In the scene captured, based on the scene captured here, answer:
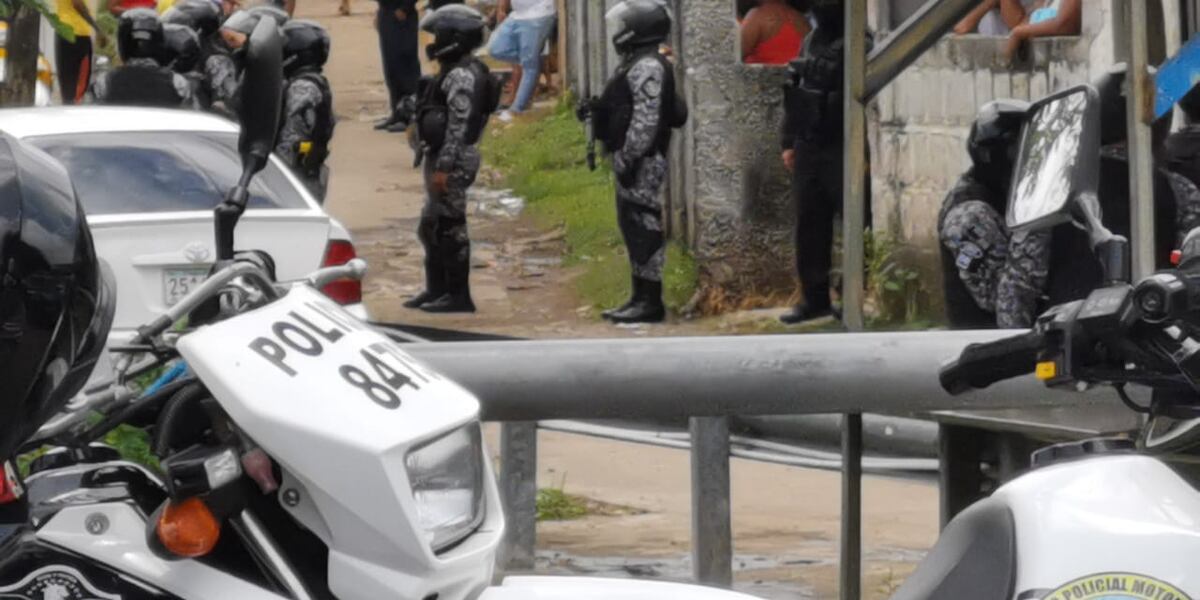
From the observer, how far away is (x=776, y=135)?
13758 mm

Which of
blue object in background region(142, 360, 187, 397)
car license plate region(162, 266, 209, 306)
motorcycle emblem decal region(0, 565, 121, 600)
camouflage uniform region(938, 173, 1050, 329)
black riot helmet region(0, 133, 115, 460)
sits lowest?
car license plate region(162, 266, 209, 306)

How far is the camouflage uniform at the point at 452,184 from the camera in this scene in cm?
1343

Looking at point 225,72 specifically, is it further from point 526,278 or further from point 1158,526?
point 1158,526

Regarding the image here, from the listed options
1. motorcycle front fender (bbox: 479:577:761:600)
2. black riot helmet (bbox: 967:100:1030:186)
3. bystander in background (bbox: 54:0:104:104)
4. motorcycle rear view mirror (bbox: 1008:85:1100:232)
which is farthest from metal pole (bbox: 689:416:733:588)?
bystander in background (bbox: 54:0:104:104)

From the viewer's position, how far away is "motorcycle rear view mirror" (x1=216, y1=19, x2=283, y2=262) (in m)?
3.55

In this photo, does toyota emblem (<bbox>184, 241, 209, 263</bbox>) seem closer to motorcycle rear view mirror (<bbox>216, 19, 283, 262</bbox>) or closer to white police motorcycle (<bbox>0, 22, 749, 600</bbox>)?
motorcycle rear view mirror (<bbox>216, 19, 283, 262</bbox>)

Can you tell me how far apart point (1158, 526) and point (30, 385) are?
134cm

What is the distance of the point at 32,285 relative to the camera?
2928 mm

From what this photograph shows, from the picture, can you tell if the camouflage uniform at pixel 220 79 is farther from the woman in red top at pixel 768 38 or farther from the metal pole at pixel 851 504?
the metal pole at pixel 851 504

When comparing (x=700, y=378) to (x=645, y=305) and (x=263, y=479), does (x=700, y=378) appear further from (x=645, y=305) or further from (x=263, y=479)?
(x=645, y=305)

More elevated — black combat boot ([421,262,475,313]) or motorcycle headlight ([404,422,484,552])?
motorcycle headlight ([404,422,484,552])

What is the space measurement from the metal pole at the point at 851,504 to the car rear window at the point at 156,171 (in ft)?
12.3

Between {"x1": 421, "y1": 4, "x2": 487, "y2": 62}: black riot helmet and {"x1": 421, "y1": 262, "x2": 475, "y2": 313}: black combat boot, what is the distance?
1373 mm

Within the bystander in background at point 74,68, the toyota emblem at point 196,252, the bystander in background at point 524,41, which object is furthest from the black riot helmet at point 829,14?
the bystander in background at point 524,41
